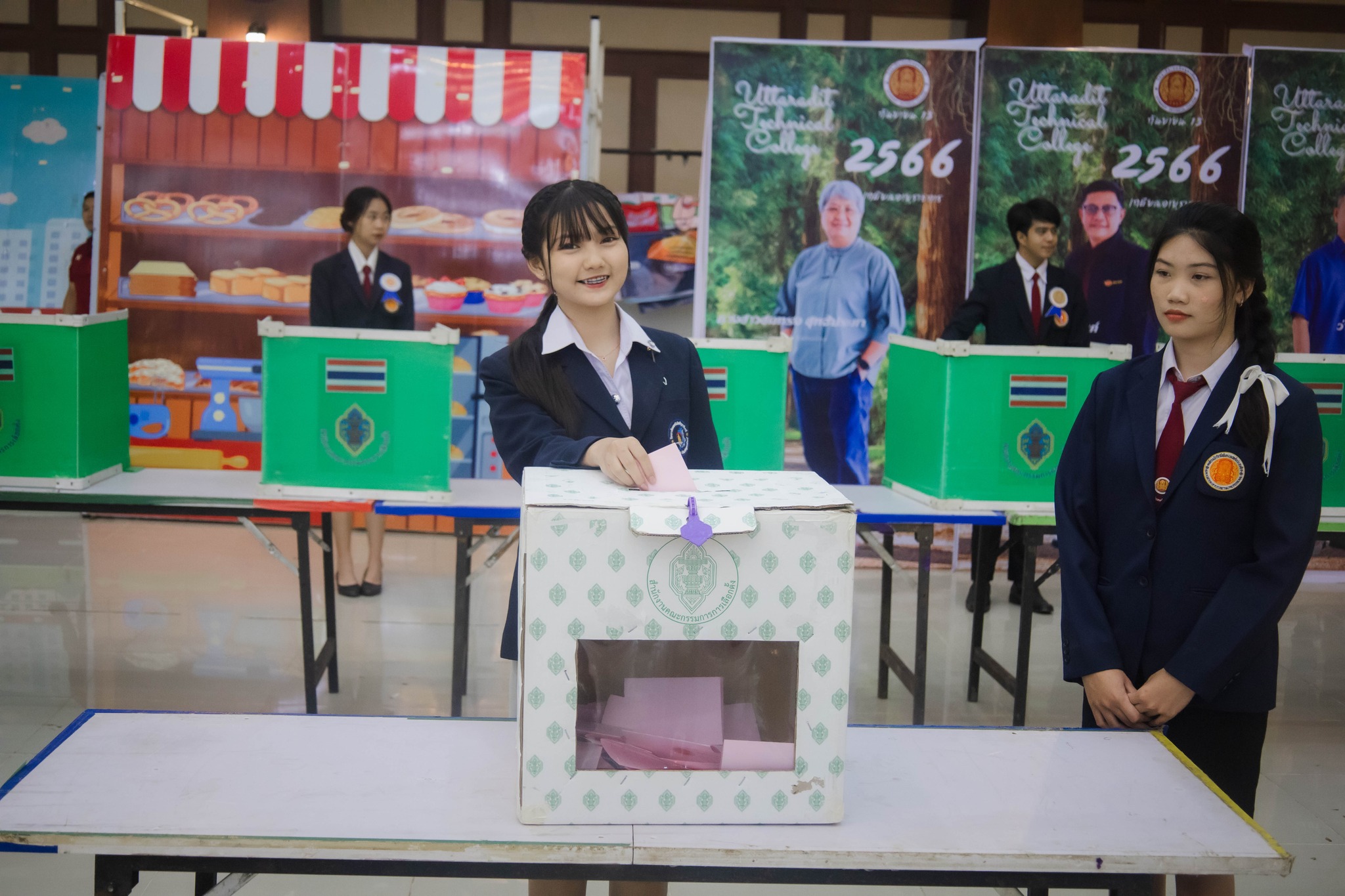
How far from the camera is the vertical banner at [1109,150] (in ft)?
18.9

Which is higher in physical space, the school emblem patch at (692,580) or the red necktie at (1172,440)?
the red necktie at (1172,440)

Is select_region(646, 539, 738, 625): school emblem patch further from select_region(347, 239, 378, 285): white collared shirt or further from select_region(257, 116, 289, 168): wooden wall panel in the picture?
select_region(257, 116, 289, 168): wooden wall panel

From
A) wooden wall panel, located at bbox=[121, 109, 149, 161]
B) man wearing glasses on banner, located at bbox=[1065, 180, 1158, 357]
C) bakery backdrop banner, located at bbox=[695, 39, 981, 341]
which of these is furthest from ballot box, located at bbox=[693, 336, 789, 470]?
wooden wall panel, located at bbox=[121, 109, 149, 161]

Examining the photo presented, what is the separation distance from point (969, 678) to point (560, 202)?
3011 millimetres

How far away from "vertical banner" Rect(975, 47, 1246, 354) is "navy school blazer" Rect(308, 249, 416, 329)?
9.33 feet

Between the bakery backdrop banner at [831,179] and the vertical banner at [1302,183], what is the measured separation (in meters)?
1.49

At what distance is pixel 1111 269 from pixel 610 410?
4729 mm

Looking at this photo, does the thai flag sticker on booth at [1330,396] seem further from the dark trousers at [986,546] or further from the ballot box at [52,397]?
the ballot box at [52,397]

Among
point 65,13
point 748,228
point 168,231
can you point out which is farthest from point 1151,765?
point 65,13

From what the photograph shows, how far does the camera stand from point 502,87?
586 cm

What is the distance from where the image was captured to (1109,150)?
5.82 metres

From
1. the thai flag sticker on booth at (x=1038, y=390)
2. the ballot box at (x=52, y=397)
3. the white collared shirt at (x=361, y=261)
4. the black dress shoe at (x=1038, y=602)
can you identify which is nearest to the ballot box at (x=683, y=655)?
the thai flag sticker on booth at (x=1038, y=390)

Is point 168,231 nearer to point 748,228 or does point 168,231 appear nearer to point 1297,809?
point 748,228

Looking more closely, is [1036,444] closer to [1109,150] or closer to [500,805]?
[500,805]
